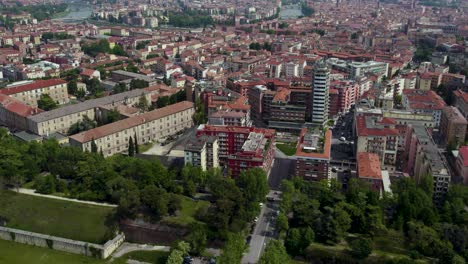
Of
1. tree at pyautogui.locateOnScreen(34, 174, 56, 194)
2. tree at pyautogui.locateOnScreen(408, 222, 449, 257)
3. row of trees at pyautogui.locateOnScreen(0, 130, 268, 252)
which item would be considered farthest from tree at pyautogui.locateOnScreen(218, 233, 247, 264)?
tree at pyautogui.locateOnScreen(34, 174, 56, 194)

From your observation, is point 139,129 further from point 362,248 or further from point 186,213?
point 362,248

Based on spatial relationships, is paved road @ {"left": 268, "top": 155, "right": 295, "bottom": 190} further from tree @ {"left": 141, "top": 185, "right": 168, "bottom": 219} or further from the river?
the river

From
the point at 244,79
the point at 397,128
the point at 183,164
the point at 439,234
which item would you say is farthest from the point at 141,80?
the point at 439,234

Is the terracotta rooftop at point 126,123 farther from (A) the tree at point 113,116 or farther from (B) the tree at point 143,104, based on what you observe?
(B) the tree at point 143,104

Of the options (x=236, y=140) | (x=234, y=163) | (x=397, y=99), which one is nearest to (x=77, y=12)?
(x=397, y=99)

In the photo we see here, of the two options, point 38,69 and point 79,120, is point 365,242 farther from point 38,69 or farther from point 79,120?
point 38,69

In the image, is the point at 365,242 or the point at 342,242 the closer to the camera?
the point at 365,242
